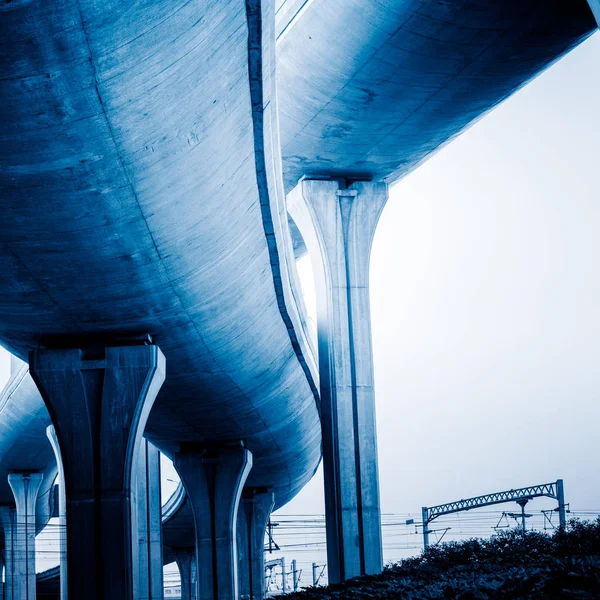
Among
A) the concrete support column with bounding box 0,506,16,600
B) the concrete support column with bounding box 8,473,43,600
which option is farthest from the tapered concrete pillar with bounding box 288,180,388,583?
the concrete support column with bounding box 0,506,16,600

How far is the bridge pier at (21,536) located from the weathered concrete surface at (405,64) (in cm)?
2872

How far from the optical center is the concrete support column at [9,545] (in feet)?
186

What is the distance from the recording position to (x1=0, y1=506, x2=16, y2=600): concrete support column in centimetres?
5662

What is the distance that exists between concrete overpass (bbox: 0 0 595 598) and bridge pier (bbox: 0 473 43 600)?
16.3 meters

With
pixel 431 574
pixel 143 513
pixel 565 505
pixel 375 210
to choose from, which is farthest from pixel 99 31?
pixel 565 505

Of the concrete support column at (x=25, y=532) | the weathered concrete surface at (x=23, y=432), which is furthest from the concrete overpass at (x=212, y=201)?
the concrete support column at (x=25, y=532)

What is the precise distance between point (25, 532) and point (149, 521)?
1053cm

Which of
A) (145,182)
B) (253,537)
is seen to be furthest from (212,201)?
(253,537)

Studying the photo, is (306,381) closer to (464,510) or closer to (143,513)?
(143,513)

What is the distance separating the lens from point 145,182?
15.8 metres

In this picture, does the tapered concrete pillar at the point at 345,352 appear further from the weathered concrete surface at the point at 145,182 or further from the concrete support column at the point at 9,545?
the concrete support column at the point at 9,545

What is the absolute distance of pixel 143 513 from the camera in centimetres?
4094

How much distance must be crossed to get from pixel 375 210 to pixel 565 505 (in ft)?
116

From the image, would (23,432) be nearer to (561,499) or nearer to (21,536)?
(21,536)
